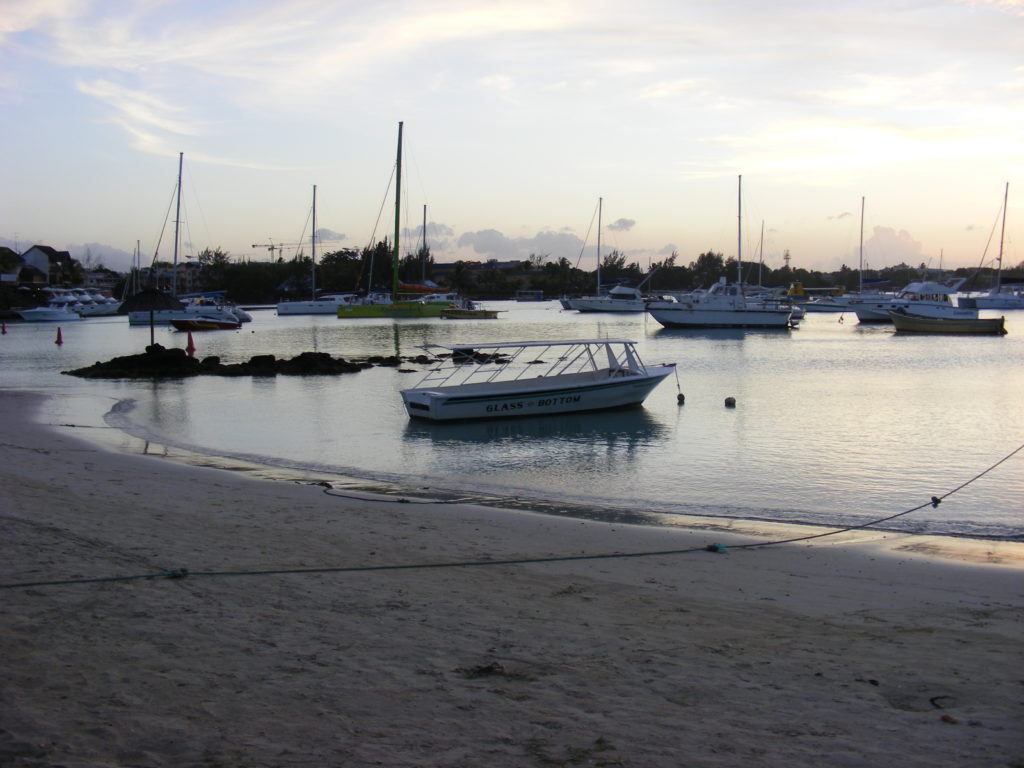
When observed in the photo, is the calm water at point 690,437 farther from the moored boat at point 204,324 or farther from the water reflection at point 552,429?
the moored boat at point 204,324

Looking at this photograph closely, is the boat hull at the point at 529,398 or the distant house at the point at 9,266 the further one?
the distant house at the point at 9,266

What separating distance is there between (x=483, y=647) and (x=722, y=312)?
67.7 meters

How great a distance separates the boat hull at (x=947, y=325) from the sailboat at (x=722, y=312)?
8.83 m

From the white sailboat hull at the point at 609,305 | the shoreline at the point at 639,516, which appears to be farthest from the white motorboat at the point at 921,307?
the shoreline at the point at 639,516

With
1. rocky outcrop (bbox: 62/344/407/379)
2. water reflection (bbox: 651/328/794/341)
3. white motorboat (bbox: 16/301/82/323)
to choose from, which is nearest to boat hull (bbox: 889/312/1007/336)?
water reflection (bbox: 651/328/794/341)

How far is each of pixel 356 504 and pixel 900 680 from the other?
802cm

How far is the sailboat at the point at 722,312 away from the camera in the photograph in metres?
71.6

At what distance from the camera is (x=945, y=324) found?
68938 millimetres

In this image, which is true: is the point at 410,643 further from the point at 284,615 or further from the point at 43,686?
the point at 43,686


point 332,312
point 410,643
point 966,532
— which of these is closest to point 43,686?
point 410,643

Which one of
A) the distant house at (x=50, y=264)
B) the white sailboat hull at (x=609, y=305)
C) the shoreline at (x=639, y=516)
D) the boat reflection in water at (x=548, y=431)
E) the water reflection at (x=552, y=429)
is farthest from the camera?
the distant house at (x=50, y=264)

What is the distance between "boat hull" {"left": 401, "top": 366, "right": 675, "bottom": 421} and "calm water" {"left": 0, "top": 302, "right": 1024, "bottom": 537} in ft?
1.19

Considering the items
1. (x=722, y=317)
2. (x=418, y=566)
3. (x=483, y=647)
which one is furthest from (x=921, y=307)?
(x=483, y=647)

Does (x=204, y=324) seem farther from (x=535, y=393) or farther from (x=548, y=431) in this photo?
(x=548, y=431)
